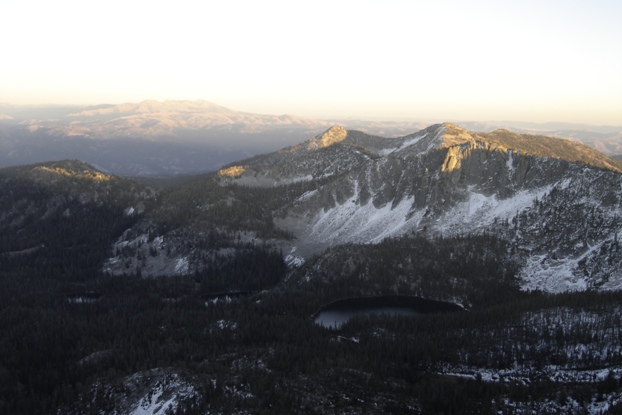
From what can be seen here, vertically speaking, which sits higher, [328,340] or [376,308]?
[328,340]

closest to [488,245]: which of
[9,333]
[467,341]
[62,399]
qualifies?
[467,341]

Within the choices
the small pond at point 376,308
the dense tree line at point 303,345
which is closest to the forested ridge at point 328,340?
the dense tree line at point 303,345

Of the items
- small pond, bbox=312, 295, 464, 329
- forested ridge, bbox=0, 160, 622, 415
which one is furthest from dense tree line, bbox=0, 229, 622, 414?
Result: small pond, bbox=312, 295, 464, 329

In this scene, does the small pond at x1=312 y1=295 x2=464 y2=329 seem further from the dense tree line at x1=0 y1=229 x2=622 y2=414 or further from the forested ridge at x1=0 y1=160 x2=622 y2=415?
Answer: the dense tree line at x1=0 y1=229 x2=622 y2=414

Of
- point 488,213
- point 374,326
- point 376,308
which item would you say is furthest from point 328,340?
point 488,213

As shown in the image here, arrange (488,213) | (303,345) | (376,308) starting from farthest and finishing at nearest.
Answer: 1. (488,213)
2. (376,308)
3. (303,345)

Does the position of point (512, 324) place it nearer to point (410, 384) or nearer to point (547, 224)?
point (410, 384)

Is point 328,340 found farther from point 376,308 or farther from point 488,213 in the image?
point 488,213

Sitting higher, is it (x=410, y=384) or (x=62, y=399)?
(x=410, y=384)
